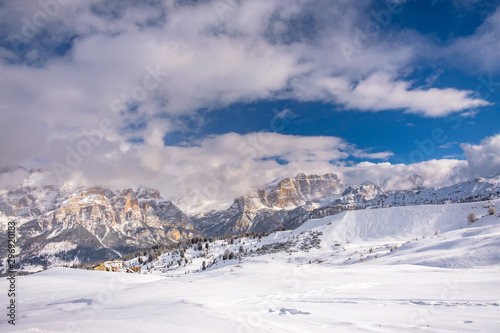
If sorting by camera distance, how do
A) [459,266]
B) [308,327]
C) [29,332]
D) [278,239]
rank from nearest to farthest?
1. [308,327]
2. [29,332]
3. [459,266]
4. [278,239]

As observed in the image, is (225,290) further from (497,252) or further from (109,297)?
(497,252)

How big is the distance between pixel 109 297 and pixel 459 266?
18.3 m

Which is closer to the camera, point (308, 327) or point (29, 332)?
point (308, 327)

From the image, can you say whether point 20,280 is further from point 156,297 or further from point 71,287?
point 156,297

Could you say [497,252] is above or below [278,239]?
above

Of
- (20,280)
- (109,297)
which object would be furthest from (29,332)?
(20,280)

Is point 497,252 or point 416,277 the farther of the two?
point 497,252

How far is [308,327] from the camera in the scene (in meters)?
6.43

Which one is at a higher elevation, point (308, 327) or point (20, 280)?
point (308, 327)

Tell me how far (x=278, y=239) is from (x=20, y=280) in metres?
47.1

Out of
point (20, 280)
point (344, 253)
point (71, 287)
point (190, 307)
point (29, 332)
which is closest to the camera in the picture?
point (29, 332)

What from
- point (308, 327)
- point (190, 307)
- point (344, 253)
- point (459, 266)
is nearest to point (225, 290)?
point (190, 307)

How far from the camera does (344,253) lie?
105 ft

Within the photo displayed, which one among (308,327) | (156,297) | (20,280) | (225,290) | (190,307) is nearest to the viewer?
(308,327)
